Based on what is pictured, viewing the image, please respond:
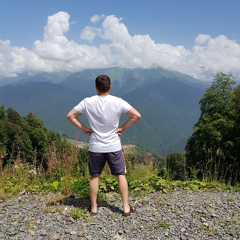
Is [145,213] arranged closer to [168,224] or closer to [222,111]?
[168,224]

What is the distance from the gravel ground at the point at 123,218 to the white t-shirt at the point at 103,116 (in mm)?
1248

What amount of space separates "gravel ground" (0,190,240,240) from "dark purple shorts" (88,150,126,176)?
2.74ft

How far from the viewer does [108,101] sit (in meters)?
3.58

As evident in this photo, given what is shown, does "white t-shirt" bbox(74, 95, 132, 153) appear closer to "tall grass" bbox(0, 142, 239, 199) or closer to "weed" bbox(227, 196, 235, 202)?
"tall grass" bbox(0, 142, 239, 199)

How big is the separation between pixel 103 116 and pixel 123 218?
1.82 m

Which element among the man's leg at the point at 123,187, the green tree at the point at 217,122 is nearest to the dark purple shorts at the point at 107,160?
the man's leg at the point at 123,187

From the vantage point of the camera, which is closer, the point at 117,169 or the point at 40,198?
the point at 117,169

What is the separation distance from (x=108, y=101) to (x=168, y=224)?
2260 millimetres

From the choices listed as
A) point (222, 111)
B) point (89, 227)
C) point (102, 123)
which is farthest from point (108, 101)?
point (222, 111)

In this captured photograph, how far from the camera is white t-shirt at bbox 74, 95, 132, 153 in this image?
→ 141 inches

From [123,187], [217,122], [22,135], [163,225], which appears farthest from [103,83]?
[22,135]

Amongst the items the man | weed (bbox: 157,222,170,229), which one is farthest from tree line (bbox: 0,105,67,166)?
weed (bbox: 157,222,170,229)

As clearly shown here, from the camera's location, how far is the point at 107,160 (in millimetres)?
3775

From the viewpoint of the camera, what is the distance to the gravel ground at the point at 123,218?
343 cm
